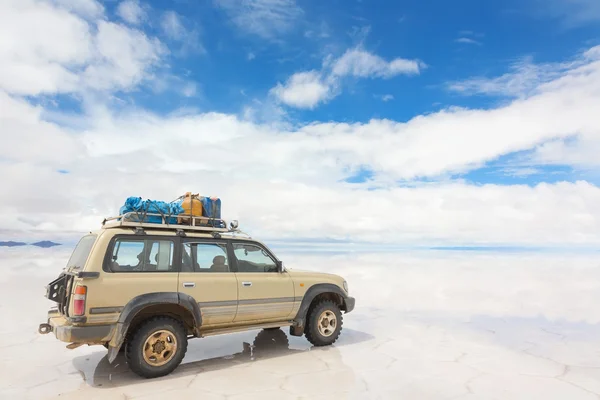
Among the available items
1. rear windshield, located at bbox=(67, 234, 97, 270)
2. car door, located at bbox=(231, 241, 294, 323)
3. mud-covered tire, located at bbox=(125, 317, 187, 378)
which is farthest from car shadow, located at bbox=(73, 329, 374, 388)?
rear windshield, located at bbox=(67, 234, 97, 270)

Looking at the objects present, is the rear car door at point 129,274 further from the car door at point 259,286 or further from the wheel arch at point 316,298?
the wheel arch at point 316,298

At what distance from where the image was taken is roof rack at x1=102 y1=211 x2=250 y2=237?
19.1 ft

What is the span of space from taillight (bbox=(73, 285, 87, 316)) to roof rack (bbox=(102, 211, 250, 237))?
3.25 ft

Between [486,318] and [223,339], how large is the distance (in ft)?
20.3

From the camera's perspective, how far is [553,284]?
1622cm

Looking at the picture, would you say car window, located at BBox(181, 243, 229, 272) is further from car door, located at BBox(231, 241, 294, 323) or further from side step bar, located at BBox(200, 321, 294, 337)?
side step bar, located at BBox(200, 321, 294, 337)

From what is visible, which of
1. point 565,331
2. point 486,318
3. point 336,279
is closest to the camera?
point 336,279

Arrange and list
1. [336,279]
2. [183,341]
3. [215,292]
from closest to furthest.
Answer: [183,341]
[215,292]
[336,279]

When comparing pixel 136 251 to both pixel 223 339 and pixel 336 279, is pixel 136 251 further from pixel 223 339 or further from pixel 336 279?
pixel 336 279

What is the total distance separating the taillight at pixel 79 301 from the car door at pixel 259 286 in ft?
7.19

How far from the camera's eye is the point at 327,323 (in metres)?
7.48

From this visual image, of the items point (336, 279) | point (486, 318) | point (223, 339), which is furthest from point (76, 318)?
point (486, 318)

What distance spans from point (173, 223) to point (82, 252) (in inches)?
51.4

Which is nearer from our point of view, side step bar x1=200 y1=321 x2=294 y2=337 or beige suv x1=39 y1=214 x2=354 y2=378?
beige suv x1=39 y1=214 x2=354 y2=378
